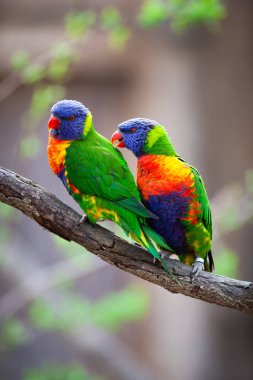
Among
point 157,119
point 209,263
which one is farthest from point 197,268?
point 157,119

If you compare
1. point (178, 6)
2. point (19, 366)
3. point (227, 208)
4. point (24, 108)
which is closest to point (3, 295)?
point (19, 366)

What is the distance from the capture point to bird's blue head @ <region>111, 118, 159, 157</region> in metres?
2.08

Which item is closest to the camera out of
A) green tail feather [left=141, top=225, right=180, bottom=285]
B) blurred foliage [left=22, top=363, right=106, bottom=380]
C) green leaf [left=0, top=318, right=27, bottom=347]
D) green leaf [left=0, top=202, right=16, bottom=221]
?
green tail feather [left=141, top=225, right=180, bottom=285]

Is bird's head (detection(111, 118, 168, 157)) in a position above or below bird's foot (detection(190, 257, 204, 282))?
above

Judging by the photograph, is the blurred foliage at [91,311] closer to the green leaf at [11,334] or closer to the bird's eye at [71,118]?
the green leaf at [11,334]

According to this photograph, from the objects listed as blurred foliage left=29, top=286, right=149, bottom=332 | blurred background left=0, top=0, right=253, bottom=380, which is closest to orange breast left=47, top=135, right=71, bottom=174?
blurred foliage left=29, top=286, right=149, bottom=332

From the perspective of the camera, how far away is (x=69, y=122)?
6.67 ft

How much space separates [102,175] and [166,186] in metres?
0.26

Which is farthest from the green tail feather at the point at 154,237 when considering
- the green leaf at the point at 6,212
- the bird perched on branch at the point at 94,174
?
the green leaf at the point at 6,212

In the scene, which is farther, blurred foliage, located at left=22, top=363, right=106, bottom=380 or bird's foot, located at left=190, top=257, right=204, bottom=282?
blurred foliage, located at left=22, top=363, right=106, bottom=380

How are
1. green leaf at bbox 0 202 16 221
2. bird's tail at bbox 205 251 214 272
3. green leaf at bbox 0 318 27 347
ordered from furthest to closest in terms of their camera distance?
green leaf at bbox 0 318 27 347 → green leaf at bbox 0 202 16 221 → bird's tail at bbox 205 251 214 272

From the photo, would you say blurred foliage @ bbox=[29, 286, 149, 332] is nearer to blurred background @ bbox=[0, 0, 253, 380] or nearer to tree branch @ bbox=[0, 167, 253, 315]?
blurred background @ bbox=[0, 0, 253, 380]

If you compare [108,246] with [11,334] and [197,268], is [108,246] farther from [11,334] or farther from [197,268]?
[11,334]

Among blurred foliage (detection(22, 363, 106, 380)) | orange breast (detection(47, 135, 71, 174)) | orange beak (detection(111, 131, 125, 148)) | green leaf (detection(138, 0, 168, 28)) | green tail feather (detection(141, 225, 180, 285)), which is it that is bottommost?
blurred foliage (detection(22, 363, 106, 380))
